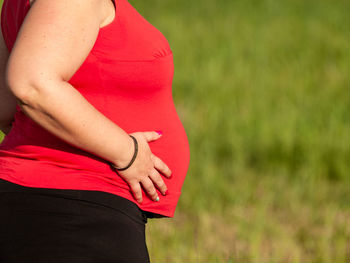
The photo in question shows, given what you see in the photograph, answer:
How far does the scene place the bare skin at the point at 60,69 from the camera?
43.9 inches

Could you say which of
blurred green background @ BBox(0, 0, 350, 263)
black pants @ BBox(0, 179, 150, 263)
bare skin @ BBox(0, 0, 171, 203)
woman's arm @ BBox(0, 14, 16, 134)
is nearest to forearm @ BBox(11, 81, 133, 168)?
bare skin @ BBox(0, 0, 171, 203)

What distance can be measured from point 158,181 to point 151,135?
121mm

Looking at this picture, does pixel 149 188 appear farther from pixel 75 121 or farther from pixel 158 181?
pixel 75 121

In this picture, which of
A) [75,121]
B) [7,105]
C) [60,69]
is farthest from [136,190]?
[7,105]

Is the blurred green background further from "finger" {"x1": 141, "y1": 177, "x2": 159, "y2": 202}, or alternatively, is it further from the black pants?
the black pants

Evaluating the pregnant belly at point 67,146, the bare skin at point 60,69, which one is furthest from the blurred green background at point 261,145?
the bare skin at point 60,69

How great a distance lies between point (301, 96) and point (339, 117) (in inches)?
29.9

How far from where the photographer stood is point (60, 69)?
113 centimetres

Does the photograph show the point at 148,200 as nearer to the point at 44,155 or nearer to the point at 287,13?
the point at 44,155

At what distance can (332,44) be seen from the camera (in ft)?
22.7

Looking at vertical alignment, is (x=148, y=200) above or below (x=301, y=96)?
above

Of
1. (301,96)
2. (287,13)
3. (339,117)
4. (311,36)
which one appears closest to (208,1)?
(287,13)

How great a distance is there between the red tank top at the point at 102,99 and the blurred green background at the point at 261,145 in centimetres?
107

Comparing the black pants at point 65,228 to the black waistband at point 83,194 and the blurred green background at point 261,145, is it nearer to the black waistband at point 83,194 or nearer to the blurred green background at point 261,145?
the black waistband at point 83,194
